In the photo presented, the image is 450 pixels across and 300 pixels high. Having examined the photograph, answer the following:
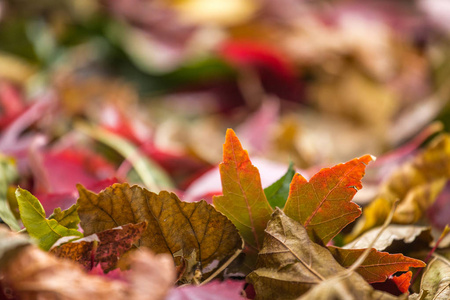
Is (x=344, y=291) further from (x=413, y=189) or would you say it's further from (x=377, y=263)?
(x=413, y=189)

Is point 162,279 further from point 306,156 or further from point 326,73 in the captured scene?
point 326,73

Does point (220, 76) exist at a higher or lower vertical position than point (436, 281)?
higher

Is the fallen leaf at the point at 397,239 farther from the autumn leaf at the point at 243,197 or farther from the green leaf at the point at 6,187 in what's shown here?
the green leaf at the point at 6,187

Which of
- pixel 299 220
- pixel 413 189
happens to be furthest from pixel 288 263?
pixel 413 189

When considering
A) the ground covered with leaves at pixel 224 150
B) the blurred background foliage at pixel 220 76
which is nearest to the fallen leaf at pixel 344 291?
the ground covered with leaves at pixel 224 150

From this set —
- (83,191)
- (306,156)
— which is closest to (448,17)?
(306,156)
